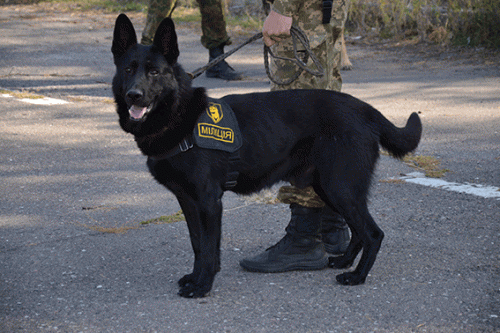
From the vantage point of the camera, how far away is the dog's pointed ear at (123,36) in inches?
111

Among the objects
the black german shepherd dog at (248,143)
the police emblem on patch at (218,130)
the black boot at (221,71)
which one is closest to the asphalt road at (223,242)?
the black german shepherd dog at (248,143)

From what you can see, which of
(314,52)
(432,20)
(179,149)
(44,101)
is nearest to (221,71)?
(44,101)

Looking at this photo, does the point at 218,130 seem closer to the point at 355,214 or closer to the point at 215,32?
the point at 355,214

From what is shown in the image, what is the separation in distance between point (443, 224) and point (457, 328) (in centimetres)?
137

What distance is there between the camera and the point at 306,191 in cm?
329

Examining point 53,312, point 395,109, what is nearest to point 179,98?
point 53,312

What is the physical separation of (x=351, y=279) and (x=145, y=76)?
1513 millimetres

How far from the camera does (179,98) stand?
288cm

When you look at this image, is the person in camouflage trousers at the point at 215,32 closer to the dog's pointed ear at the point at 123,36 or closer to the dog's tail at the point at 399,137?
the dog's tail at the point at 399,137

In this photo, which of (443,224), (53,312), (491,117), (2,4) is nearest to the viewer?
(53,312)

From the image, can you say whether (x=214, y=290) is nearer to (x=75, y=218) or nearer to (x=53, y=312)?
(x=53, y=312)

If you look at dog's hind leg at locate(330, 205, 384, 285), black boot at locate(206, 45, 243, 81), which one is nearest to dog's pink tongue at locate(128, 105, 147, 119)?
dog's hind leg at locate(330, 205, 384, 285)

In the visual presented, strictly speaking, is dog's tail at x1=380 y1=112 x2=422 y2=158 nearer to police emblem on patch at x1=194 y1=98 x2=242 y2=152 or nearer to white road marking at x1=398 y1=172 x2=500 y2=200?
police emblem on patch at x1=194 y1=98 x2=242 y2=152

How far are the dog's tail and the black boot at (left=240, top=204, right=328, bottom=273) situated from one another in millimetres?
568
